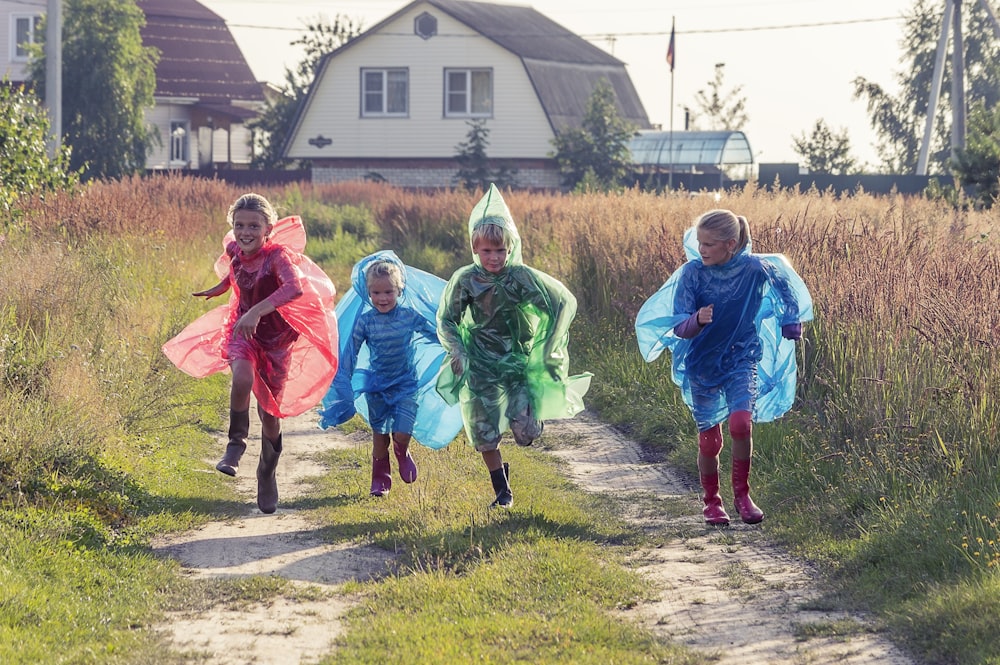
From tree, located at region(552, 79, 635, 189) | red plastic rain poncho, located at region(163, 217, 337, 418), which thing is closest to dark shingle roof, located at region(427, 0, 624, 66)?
tree, located at region(552, 79, 635, 189)

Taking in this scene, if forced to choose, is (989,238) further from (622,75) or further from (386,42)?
(622,75)

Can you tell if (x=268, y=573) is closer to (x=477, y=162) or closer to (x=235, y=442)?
(x=235, y=442)

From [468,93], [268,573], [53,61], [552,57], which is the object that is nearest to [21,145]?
[268,573]

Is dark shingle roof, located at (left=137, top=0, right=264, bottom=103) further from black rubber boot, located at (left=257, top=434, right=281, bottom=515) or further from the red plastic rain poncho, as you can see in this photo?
black rubber boot, located at (left=257, top=434, right=281, bottom=515)

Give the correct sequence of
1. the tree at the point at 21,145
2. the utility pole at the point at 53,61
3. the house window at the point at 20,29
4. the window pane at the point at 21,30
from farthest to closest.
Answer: the window pane at the point at 21,30 < the house window at the point at 20,29 < the utility pole at the point at 53,61 < the tree at the point at 21,145

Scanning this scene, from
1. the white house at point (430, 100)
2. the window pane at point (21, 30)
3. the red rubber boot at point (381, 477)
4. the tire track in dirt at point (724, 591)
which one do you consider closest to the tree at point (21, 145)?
the red rubber boot at point (381, 477)

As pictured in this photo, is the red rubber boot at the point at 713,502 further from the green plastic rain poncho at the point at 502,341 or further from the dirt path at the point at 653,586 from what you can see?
the green plastic rain poncho at the point at 502,341

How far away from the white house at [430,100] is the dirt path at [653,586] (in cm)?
3711

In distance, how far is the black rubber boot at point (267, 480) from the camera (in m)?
7.89

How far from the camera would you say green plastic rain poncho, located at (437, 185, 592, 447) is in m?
7.87

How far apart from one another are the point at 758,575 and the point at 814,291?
3.97m

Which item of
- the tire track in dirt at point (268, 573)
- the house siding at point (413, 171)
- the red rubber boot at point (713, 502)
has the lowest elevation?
the tire track in dirt at point (268, 573)

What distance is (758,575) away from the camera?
21.9ft

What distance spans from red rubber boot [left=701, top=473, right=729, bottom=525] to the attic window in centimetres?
3998
